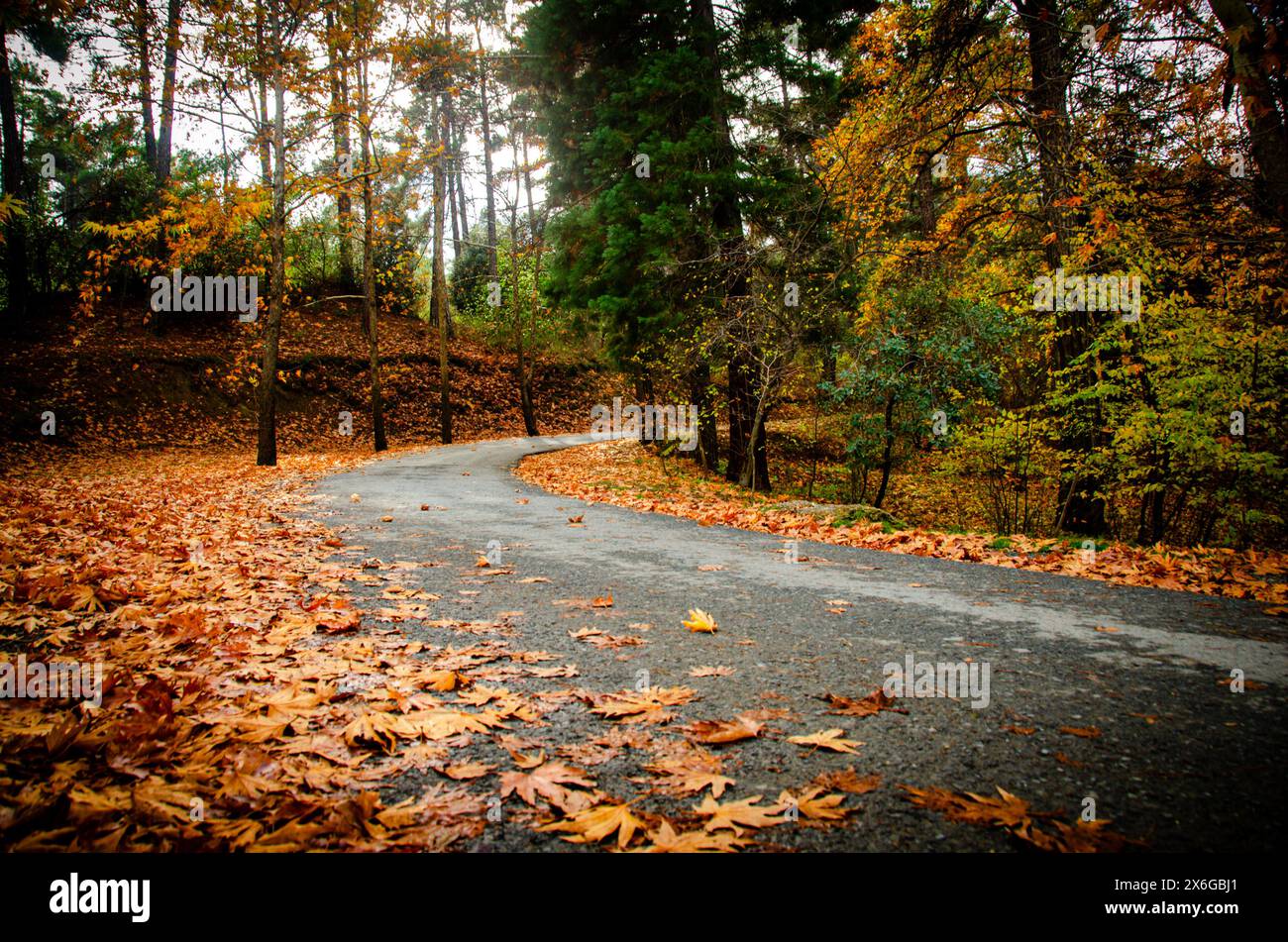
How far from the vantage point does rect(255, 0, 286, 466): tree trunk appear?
13133 millimetres

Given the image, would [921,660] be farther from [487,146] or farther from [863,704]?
[487,146]

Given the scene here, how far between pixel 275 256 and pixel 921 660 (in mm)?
15289

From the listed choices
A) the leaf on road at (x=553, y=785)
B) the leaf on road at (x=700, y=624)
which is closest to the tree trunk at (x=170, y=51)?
the leaf on road at (x=700, y=624)

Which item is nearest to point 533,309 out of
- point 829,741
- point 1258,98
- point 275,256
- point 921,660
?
point 275,256

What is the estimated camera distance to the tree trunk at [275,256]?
13.1 m

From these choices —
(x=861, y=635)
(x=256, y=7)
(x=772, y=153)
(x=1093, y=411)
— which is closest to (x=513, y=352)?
(x=256, y=7)

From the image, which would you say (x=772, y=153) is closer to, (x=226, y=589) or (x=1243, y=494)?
(x=1243, y=494)

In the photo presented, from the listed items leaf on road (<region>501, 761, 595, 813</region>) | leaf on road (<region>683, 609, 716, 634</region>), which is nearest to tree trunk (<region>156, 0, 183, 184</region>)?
leaf on road (<region>683, 609, 716, 634</region>)

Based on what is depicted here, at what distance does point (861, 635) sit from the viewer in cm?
338

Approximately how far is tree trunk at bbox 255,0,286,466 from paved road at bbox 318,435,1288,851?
379 inches

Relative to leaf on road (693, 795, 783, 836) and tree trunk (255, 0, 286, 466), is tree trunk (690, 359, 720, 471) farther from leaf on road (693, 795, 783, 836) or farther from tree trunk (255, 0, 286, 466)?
leaf on road (693, 795, 783, 836)

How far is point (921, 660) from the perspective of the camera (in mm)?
3016

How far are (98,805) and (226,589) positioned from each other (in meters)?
2.57

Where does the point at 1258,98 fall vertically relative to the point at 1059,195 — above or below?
below
